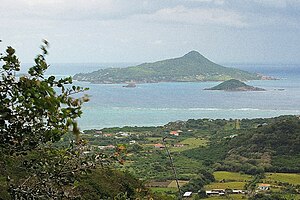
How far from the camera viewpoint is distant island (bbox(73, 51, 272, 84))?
347 feet

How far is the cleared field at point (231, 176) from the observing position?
25033 mm

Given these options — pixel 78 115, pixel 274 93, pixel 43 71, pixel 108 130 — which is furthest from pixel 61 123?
pixel 274 93

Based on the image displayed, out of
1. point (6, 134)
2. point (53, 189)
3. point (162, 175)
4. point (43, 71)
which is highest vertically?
point (43, 71)

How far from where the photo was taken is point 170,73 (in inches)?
4555

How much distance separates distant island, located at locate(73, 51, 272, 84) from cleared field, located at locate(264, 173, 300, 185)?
77.9 metres

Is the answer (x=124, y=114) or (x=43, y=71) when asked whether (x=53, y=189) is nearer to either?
(x=43, y=71)

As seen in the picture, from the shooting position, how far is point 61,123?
2.23 m

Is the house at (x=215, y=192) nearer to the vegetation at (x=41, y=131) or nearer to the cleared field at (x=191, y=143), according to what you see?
the cleared field at (x=191, y=143)

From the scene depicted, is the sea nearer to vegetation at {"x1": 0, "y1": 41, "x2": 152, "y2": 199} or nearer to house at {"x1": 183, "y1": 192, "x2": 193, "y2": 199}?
house at {"x1": 183, "y1": 192, "x2": 193, "y2": 199}

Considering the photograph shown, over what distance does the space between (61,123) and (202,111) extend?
54.2 meters

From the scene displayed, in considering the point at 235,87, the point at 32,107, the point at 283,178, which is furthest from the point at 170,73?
the point at 32,107

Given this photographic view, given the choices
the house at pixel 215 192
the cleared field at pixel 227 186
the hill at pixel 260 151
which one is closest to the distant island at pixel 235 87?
the hill at pixel 260 151

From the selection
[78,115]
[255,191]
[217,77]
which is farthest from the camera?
[217,77]

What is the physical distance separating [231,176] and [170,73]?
90.6 m
